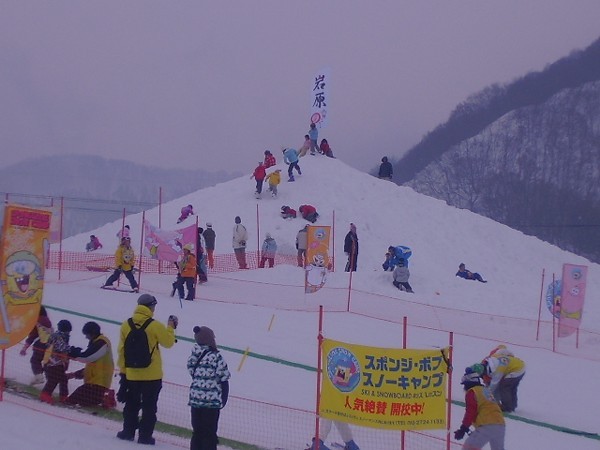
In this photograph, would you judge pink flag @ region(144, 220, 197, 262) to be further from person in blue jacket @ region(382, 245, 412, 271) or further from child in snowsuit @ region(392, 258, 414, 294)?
person in blue jacket @ region(382, 245, 412, 271)

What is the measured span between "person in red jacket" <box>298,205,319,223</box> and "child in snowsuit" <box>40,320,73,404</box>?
1727cm

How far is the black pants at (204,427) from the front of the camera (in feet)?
21.1

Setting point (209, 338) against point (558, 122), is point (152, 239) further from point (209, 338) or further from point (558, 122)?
point (558, 122)

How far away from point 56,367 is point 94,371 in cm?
47

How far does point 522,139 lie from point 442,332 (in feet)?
205

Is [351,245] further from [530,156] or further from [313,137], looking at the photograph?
[530,156]

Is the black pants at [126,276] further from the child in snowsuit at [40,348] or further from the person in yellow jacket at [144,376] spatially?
the person in yellow jacket at [144,376]

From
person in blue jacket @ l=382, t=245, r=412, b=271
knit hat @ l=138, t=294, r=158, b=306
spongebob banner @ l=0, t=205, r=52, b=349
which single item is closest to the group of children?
spongebob banner @ l=0, t=205, r=52, b=349

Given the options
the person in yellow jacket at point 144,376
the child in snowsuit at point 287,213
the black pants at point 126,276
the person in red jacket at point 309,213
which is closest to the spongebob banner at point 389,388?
the person in yellow jacket at point 144,376

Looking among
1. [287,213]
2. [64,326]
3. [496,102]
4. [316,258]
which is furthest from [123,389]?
[496,102]

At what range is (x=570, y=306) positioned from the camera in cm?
1568

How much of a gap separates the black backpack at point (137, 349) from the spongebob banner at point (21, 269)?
2011 mm

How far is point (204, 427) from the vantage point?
6457 mm

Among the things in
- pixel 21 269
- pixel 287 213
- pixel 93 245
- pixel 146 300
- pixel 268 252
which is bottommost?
pixel 93 245
